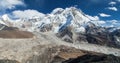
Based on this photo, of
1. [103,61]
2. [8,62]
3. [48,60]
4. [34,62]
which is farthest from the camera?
[48,60]

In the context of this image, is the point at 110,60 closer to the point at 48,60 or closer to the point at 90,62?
the point at 90,62

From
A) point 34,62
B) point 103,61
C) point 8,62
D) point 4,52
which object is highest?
point 4,52

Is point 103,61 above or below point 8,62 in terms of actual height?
below

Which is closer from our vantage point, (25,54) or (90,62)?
(90,62)

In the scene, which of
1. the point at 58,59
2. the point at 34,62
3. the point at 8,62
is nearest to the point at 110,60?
the point at 8,62

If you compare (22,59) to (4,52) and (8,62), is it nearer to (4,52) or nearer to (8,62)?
(4,52)

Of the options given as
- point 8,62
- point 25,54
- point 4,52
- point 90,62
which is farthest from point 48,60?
point 90,62

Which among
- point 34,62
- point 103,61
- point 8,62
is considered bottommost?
A: point 103,61

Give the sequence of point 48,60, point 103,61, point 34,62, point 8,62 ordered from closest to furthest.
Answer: point 103,61 → point 8,62 → point 34,62 → point 48,60

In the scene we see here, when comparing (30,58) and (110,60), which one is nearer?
(110,60)
